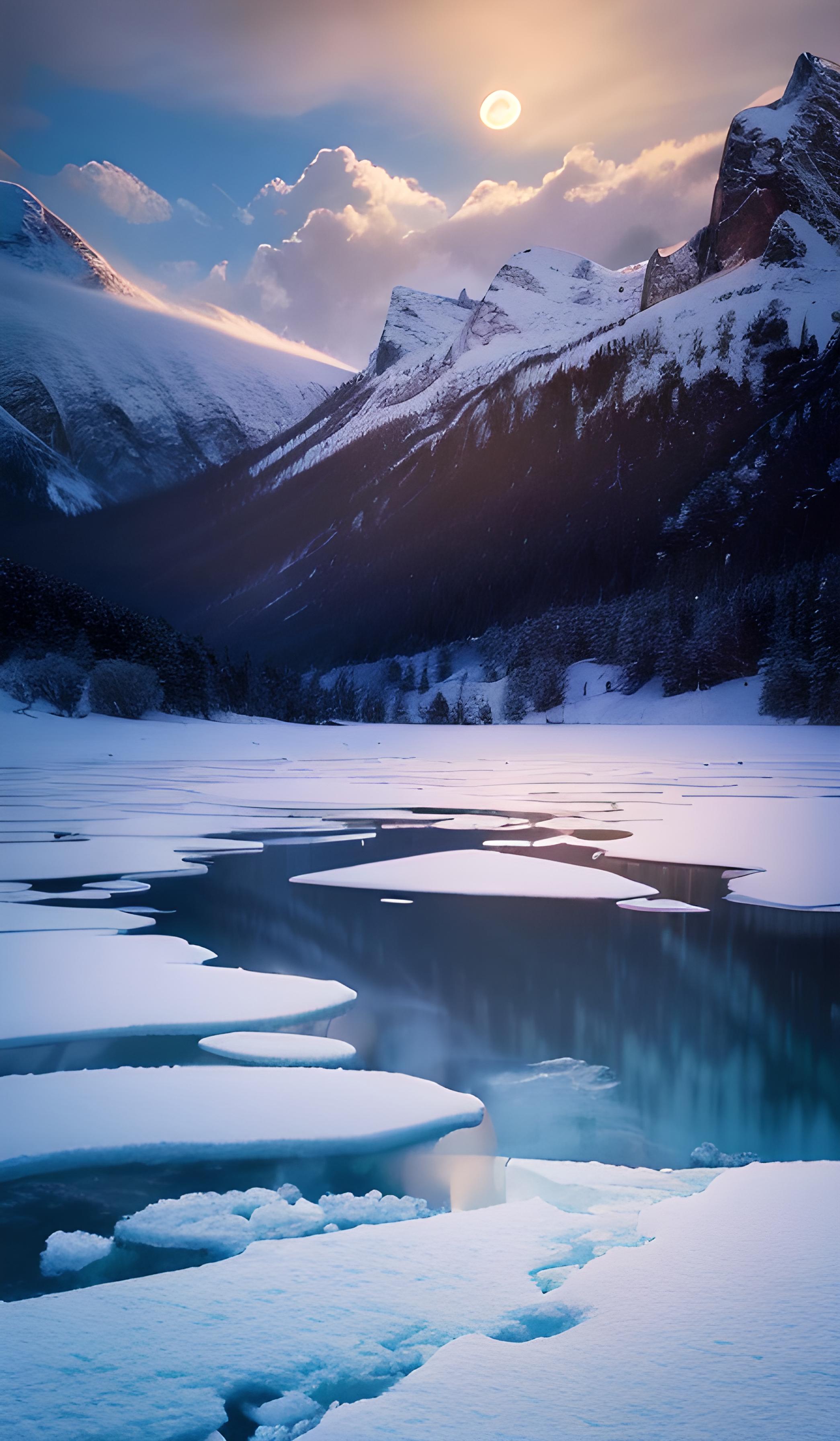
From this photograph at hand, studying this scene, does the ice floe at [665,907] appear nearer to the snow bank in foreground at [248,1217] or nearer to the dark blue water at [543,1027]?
the dark blue water at [543,1027]

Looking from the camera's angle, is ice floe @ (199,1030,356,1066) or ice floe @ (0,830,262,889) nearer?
ice floe @ (199,1030,356,1066)

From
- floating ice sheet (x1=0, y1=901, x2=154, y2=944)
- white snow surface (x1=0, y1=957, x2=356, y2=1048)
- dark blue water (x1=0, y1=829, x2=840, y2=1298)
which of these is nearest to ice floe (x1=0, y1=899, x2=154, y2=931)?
floating ice sheet (x1=0, y1=901, x2=154, y2=944)

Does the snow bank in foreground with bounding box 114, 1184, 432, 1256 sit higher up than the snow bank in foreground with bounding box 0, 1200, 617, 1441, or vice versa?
the snow bank in foreground with bounding box 0, 1200, 617, 1441

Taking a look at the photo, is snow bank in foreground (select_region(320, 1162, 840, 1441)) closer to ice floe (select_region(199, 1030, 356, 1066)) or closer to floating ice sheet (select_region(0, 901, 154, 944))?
ice floe (select_region(199, 1030, 356, 1066))

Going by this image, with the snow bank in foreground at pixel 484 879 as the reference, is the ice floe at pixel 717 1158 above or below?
below

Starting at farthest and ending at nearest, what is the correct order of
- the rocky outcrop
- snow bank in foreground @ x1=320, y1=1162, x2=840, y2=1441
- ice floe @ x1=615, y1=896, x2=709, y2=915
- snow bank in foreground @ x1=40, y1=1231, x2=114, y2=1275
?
the rocky outcrop
ice floe @ x1=615, y1=896, x2=709, y2=915
snow bank in foreground @ x1=40, y1=1231, x2=114, y2=1275
snow bank in foreground @ x1=320, y1=1162, x2=840, y2=1441

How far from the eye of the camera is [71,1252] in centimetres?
301

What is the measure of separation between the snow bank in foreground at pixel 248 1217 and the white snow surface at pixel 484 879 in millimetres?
5725

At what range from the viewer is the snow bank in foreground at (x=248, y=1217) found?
3.11 meters

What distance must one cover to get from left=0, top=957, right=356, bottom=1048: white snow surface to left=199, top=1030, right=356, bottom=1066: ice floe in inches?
8.0

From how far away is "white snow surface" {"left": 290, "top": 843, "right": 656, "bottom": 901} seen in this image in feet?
29.9

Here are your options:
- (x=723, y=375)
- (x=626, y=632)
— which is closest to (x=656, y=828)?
(x=626, y=632)

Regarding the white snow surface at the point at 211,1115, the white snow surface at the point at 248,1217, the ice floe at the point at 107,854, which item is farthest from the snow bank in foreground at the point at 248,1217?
the ice floe at the point at 107,854

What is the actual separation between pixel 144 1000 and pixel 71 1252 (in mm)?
2617
